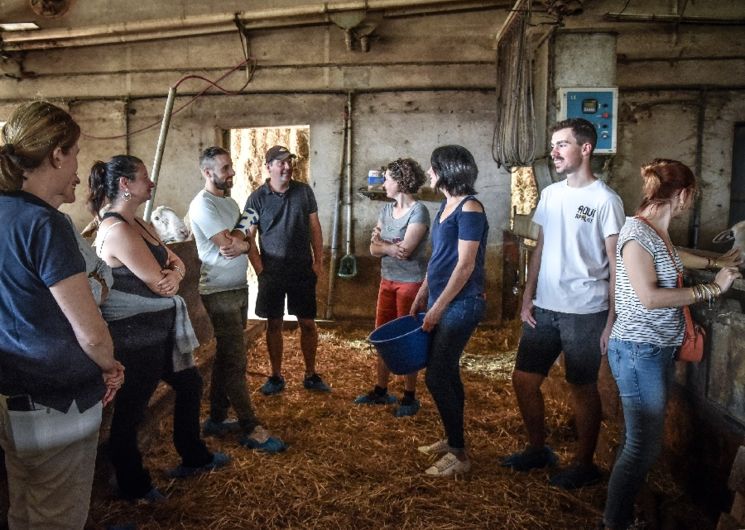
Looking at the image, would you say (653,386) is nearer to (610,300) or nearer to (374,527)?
(610,300)

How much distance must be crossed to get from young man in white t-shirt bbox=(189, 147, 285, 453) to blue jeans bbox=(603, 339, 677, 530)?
6.68 ft

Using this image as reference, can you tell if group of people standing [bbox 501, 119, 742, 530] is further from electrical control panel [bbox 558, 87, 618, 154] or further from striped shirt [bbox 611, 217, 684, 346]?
electrical control panel [bbox 558, 87, 618, 154]

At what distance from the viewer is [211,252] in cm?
356

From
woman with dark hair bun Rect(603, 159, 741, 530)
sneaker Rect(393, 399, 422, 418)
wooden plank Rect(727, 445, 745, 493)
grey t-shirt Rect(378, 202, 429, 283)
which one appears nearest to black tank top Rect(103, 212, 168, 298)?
grey t-shirt Rect(378, 202, 429, 283)

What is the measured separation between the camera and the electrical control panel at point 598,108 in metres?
4.38

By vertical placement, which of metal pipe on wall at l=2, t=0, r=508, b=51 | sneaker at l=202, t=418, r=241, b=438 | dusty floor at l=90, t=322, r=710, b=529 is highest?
metal pipe on wall at l=2, t=0, r=508, b=51

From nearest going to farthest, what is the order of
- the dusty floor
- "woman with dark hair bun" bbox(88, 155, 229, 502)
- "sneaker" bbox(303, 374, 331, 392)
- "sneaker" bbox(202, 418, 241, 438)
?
"woman with dark hair bun" bbox(88, 155, 229, 502) < the dusty floor < "sneaker" bbox(202, 418, 241, 438) < "sneaker" bbox(303, 374, 331, 392)

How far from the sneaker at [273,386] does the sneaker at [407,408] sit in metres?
1.01

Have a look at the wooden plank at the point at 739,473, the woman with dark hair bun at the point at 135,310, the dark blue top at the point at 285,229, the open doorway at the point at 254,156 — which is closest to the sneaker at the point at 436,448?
the woman with dark hair bun at the point at 135,310

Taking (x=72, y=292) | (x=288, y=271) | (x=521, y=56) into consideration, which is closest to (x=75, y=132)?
(x=72, y=292)

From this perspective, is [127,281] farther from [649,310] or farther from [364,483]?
[649,310]

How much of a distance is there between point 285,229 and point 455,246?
1815 mm

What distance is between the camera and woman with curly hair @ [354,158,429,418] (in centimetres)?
416

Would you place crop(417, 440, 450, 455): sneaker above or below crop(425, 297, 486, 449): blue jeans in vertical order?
below
